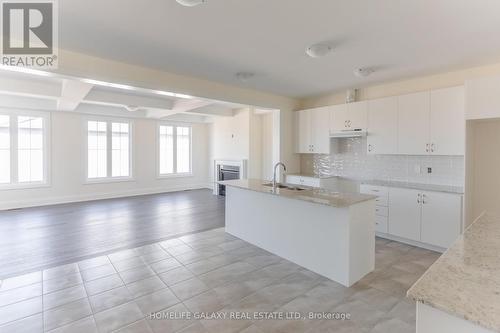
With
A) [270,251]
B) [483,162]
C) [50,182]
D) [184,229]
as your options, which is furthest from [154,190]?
[483,162]

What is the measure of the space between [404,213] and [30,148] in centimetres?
844

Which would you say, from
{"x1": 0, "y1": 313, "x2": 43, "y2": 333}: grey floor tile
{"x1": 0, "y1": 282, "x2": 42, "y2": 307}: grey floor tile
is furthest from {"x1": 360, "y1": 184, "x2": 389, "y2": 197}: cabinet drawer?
{"x1": 0, "y1": 282, "x2": 42, "y2": 307}: grey floor tile

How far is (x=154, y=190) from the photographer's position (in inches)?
342

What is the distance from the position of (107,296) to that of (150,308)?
1.74 feet

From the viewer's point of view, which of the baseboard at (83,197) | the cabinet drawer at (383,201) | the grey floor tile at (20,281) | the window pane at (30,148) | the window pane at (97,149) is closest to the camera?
the grey floor tile at (20,281)

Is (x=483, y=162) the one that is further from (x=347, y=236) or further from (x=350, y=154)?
(x=347, y=236)

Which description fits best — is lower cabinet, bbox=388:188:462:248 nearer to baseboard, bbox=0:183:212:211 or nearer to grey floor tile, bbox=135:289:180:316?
grey floor tile, bbox=135:289:180:316

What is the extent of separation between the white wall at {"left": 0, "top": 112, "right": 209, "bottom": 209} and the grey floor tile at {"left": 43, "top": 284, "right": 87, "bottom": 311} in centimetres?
533

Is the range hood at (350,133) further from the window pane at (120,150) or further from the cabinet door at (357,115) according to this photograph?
the window pane at (120,150)

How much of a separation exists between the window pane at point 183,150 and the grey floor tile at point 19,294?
6.75m

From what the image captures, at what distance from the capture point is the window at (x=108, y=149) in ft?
24.8

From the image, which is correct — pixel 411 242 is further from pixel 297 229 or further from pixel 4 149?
pixel 4 149

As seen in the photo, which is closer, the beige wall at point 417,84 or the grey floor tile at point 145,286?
the grey floor tile at point 145,286

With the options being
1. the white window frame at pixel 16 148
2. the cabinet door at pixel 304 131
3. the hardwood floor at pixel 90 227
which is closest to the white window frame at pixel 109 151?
the hardwood floor at pixel 90 227
